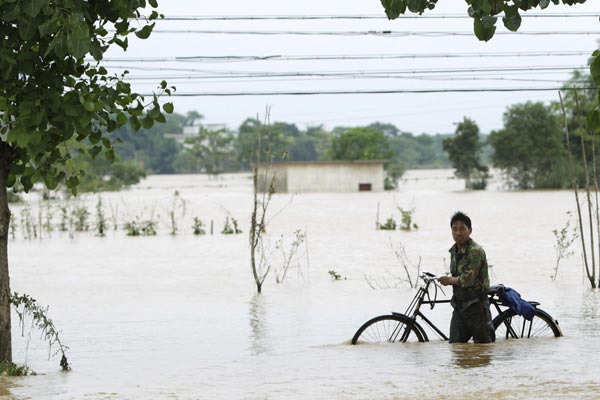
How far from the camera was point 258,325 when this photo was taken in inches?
595

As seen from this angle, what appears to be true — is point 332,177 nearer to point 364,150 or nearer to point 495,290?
point 364,150

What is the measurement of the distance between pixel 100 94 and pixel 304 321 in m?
6.87

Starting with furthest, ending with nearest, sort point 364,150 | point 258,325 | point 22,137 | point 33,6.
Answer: point 364,150 < point 258,325 < point 22,137 < point 33,6

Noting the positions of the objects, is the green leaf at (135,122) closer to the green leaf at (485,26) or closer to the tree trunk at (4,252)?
the tree trunk at (4,252)

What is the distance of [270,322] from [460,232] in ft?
19.5

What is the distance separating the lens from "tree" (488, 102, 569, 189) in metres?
79.2

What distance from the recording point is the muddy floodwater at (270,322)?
9.02 metres

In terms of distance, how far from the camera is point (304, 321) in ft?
50.5

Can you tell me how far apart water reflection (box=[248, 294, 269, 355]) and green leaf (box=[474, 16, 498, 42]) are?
22.4 feet

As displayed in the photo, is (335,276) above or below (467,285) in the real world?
below

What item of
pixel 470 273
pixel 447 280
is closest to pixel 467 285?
pixel 470 273

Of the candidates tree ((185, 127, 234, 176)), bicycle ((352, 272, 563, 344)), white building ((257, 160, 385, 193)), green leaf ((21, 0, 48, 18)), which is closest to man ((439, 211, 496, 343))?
bicycle ((352, 272, 563, 344))

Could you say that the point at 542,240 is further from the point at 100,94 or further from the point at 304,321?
the point at 100,94

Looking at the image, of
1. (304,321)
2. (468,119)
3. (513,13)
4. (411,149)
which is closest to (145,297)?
(304,321)
